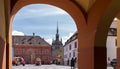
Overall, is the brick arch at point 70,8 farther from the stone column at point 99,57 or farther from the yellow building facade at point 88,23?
the stone column at point 99,57

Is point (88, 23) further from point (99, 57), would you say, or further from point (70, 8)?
point (99, 57)

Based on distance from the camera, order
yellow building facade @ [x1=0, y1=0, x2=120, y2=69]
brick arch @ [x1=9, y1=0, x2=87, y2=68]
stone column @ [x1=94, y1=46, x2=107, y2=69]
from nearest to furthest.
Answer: yellow building facade @ [x1=0, y1=0, x2=120, y2=69]
stone column @ [x1=94, y1=46, x2=107, y2=69]
brick arch @ [x1=9, y1=0, x2=87, y2=68]

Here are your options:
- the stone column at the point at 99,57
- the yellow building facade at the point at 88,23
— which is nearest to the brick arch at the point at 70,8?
A: the yellow building facade at the point at 88,23

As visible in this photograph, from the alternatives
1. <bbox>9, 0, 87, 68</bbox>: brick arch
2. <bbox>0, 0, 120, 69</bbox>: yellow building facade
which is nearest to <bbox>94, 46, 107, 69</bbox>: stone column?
<bbox>0, 0, 120, 69</bbox>: yellow building facade

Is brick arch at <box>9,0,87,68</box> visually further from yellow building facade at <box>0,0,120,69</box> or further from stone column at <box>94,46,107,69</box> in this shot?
stone column at <box>94,46,107,69</box>

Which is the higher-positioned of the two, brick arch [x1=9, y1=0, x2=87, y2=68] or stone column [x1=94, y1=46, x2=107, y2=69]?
brick arch [x1=9, y1=0, x2=87, y2=68]

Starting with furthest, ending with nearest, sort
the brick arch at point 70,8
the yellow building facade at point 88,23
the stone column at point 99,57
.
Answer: the brick arch at point 70,8
the stone column at point 99,57
the yellow building facade at point 88,23

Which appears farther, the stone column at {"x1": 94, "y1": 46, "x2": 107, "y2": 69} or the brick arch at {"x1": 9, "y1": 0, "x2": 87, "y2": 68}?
the brick arch at {"x1": 9, "y1": 0, "x2": 87, "y2": 68}

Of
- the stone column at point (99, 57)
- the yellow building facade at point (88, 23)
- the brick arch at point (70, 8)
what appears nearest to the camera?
the yellow building facade at point (88, 23)

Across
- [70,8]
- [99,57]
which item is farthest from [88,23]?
[99,57]

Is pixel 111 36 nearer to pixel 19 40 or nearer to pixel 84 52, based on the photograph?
pixel 19 40

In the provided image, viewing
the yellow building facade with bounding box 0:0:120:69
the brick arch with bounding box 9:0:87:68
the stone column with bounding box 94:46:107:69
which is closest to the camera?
the yellow building facade with bounding box 0:0:120:69

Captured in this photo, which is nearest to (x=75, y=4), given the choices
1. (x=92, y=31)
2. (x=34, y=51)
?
(x=92, y=31)

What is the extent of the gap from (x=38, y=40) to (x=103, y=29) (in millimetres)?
66100
